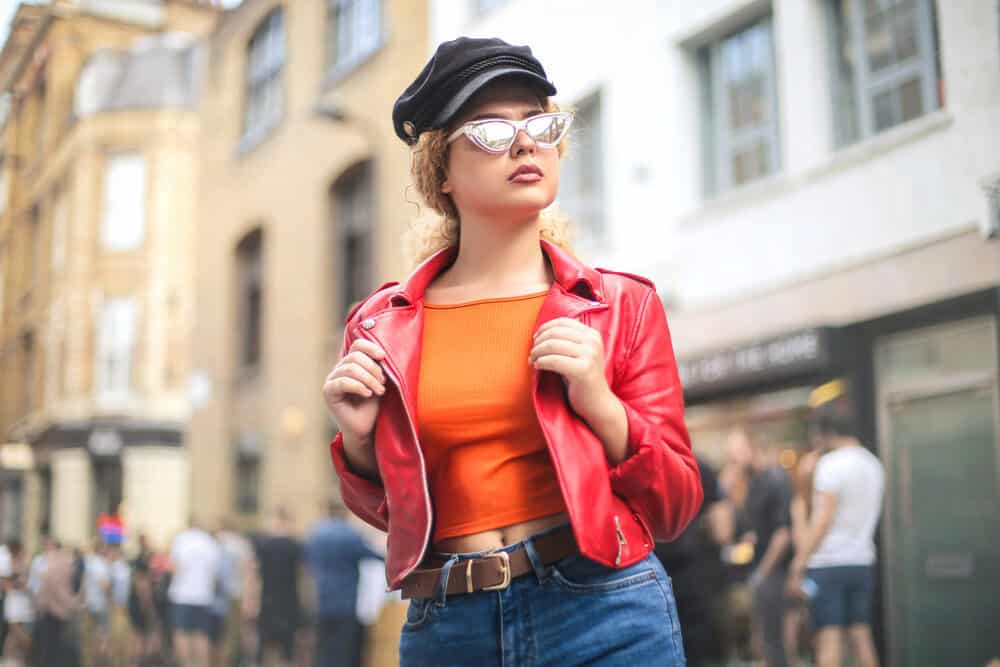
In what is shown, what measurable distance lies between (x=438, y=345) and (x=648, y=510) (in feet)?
A: 1.69

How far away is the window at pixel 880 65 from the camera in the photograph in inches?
292

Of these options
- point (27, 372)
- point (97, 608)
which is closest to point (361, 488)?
point (27, 372)

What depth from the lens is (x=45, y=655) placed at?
856 cm

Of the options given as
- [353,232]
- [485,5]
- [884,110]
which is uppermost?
[485,5]

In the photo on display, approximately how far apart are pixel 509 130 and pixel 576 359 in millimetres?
499

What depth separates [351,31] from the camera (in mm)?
16500

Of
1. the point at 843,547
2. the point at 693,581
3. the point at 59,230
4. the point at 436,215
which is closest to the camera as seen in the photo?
the point at 436,215

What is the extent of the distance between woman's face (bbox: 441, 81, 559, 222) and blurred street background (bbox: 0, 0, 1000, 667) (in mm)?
267

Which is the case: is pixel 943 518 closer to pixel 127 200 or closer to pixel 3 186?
pixel 3 186

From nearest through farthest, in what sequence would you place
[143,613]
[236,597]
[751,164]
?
[751,164]
[236,597]
[143,613]

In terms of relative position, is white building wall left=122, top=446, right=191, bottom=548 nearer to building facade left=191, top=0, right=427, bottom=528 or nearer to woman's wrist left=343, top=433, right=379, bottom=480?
building facade left=191, top=0, right=427, bottom=528

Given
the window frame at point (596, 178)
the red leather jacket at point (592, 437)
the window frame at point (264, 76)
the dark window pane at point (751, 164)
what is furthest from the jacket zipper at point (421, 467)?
the window frame at point (264, 76)

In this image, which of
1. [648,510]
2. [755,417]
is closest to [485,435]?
[648,510]

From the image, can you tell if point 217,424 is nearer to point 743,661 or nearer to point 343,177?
point 343,177
